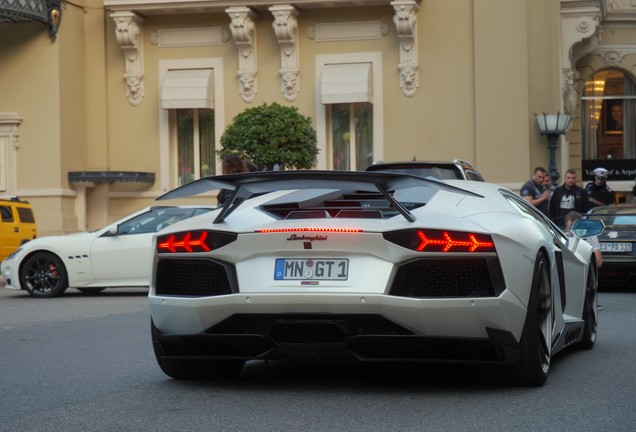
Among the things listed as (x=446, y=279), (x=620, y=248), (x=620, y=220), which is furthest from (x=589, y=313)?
(x=620, y=220)

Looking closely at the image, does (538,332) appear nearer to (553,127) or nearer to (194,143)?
(553,127)

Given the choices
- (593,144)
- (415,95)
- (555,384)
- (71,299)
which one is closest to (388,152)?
(415,95)

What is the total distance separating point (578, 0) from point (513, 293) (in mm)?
26719

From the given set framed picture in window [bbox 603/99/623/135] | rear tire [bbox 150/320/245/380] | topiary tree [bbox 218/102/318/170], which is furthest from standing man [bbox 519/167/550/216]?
framed picture in window [bbox 603/99/623/135]

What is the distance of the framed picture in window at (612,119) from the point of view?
121 feet

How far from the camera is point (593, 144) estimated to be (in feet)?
122

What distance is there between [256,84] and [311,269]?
25547 millimetres

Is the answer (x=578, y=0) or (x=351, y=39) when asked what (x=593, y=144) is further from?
(x=351, y=39)

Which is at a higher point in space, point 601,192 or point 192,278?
point 601,192

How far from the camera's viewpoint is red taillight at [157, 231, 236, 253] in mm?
7199

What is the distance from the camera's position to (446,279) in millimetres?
6922

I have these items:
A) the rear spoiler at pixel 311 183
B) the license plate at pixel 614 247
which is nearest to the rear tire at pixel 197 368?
the rear spoiler at pixel 311 183

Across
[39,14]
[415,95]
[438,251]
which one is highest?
[39,14]

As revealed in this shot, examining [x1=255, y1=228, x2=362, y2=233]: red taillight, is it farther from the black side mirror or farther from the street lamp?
the street lamp
